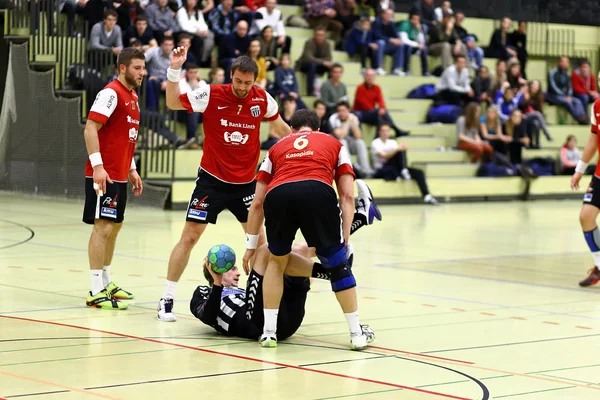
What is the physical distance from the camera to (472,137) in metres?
23.8

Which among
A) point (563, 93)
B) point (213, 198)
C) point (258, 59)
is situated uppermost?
point (213, 198)

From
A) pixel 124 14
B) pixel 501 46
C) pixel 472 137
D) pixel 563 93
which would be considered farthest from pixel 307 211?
pixel 563 93

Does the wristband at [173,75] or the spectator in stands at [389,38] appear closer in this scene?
the wristband at [173,75]

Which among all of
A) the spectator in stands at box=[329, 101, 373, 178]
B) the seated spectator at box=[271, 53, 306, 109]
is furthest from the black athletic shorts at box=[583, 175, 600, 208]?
the seated spectator at box=[271, 53, 306, 109]

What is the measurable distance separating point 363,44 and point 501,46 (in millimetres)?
4670

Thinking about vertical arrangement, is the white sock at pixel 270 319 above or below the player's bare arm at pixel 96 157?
below

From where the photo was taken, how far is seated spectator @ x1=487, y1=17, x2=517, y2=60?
90.6 ft

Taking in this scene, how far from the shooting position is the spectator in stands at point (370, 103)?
22641 millimetres

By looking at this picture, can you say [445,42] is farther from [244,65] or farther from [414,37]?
[244,65]

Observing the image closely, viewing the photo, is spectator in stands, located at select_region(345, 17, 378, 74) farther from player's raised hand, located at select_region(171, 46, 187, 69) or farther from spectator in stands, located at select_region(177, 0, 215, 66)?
player's raised hand, located at select_region(171, 46, 187, 69)

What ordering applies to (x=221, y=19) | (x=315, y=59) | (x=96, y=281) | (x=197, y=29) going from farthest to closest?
(x=315, y=59) < (x=221, y=19) < (x=197, y=29) < (x=96, y=281)

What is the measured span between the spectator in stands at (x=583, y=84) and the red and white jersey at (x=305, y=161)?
71.8 feet

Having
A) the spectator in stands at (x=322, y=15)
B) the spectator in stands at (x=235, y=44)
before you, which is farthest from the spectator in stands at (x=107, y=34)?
the spectator in stands at (x=322, y=15)

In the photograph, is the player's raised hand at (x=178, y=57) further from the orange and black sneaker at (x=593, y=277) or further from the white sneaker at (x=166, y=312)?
the orange and black sneaker at (x=593, y=277)
